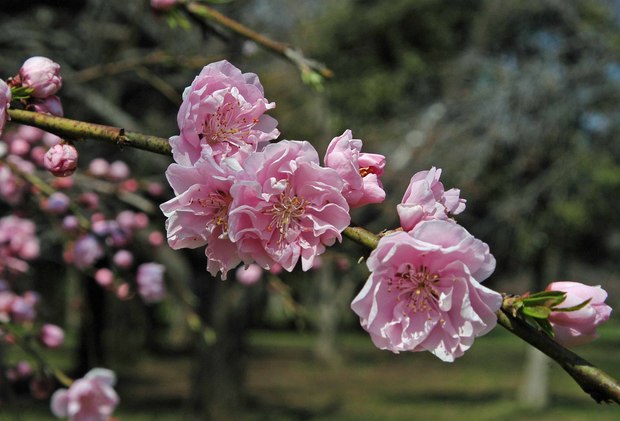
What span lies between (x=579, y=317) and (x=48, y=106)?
753 millimetres

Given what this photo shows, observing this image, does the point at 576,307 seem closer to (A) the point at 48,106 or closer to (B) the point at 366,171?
(B) the point at 366,171

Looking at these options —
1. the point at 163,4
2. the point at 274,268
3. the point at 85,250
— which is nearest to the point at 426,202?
the point at 274,268

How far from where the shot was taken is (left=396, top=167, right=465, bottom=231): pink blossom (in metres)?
0.98

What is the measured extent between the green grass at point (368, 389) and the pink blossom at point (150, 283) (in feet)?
11.9

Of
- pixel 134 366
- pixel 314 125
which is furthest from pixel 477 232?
pixel 134 366

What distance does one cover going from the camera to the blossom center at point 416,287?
977 millimetres

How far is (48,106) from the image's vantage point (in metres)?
1.18

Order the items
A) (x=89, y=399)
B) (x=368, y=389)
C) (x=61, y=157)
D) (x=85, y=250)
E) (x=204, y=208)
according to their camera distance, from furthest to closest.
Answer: (x=368, y=389)
(x=85, y=250)
(x=89, y=399)
(x=61, y=157)
(x=204, y=208)

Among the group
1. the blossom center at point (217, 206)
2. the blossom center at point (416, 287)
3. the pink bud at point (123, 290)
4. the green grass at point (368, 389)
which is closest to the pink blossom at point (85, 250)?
the pink bud at point (123, 290)

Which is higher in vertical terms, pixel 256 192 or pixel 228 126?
pixel 228 126

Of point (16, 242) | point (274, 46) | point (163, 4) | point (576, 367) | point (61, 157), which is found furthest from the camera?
point (16, 242)

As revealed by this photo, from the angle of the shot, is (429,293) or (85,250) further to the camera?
(85,250)

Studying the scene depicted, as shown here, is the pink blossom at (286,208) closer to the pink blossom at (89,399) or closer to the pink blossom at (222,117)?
the pink blossom at (222,117)

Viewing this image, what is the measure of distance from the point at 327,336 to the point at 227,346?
11.4 m
